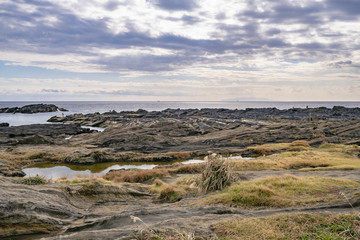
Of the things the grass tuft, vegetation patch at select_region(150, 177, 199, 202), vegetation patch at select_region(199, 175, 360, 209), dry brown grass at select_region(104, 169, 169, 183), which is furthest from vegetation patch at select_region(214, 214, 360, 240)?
dry brown grass at select_region(104, 169, 169, 183)

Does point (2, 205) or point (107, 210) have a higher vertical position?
point (2, 205)

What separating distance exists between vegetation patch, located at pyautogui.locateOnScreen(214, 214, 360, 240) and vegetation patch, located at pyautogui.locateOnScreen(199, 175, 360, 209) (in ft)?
10.7

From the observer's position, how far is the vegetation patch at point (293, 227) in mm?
7918

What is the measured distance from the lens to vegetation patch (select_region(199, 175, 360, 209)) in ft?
41.1

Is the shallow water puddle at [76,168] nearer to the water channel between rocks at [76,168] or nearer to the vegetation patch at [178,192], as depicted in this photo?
the water channel between rocks at [76,168]

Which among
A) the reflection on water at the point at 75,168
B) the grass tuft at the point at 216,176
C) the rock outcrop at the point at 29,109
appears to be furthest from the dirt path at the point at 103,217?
the rock outcrop at the point at 29,109

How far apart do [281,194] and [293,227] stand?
529 centimetres

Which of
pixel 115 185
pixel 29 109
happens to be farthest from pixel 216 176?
pixel 29 109

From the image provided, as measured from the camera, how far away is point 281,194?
44.6 feet

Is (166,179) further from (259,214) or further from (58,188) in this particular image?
(259,214)

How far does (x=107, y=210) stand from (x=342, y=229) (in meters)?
10.8

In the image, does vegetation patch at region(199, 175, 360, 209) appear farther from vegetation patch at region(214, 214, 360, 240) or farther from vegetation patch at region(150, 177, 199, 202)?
vegetation patch at region(214, 214, 360, 240)

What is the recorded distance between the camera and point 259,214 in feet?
35.1

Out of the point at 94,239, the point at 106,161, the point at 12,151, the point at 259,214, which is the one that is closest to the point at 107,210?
the point at 94,239
